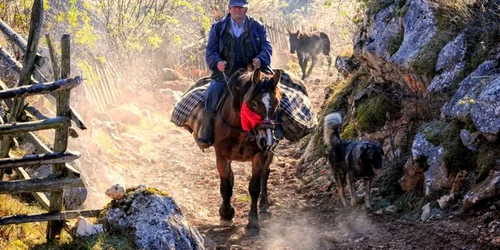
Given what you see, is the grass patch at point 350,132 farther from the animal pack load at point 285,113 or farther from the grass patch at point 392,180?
the grass patch at point 392,180

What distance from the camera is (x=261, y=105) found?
697 centimetres

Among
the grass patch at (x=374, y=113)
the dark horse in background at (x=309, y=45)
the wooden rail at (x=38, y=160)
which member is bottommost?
the wooden rail at (x=38, y=160)

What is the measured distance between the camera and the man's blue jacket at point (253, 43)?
8.23 m

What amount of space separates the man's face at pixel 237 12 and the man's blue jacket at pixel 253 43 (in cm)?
16

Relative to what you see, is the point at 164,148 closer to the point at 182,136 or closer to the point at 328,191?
the point at 182,136

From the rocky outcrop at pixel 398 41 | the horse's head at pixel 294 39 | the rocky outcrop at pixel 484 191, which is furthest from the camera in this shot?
the horse's head at pixel 294 39

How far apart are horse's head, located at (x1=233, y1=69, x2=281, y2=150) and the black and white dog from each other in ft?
6.16

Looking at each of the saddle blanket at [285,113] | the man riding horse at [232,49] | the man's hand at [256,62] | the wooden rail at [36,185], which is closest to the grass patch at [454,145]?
the saddle blanket at [285,113]

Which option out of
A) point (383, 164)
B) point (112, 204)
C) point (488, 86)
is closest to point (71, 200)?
point (112, 204)

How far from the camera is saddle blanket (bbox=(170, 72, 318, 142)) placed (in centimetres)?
857

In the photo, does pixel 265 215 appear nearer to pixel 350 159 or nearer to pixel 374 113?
pixel 350 159

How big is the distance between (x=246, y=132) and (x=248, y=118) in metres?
0.46

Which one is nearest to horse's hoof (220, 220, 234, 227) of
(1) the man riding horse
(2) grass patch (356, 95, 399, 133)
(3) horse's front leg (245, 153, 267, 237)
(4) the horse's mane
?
(3) horse's front leg (245, 153, 267, 237)

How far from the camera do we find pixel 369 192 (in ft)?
27.2
